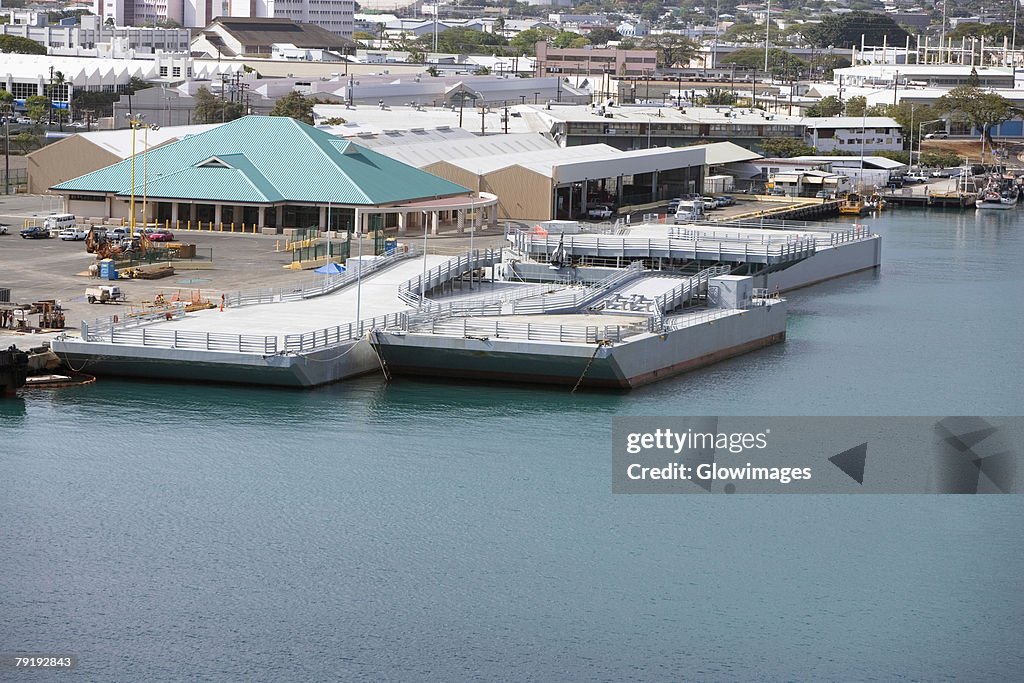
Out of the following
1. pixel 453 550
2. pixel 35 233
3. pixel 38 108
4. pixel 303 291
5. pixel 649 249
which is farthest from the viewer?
pixel 38 108

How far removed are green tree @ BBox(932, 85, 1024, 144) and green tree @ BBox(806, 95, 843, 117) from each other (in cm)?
832

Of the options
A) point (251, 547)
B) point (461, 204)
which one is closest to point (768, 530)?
point (251, 547)

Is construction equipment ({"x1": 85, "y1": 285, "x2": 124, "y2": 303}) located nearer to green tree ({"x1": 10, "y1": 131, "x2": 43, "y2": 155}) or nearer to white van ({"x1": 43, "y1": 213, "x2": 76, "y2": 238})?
white van ({"x1": 43, "y1": 213, "x2": 76, "y2": 238})

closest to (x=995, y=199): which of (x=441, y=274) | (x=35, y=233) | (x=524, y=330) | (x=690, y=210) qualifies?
(x=690, y=210)

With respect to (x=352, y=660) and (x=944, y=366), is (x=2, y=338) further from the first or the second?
(x=944, y=366)

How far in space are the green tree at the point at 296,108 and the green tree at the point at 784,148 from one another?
101 ft

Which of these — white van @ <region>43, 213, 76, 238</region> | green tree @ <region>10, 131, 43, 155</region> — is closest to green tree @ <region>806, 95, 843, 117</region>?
green tree @ <region>10, 131, 43, 155</region>

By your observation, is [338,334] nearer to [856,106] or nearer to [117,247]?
[117,247]

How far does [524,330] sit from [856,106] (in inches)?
4301

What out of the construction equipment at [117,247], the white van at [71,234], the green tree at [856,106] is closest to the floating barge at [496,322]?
the construction equipment at [117,247]

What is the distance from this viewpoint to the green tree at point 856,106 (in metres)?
145

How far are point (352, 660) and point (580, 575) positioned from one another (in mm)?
5113

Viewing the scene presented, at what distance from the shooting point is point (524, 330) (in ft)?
143

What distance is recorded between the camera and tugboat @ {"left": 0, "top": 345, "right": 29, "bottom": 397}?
134 ft
